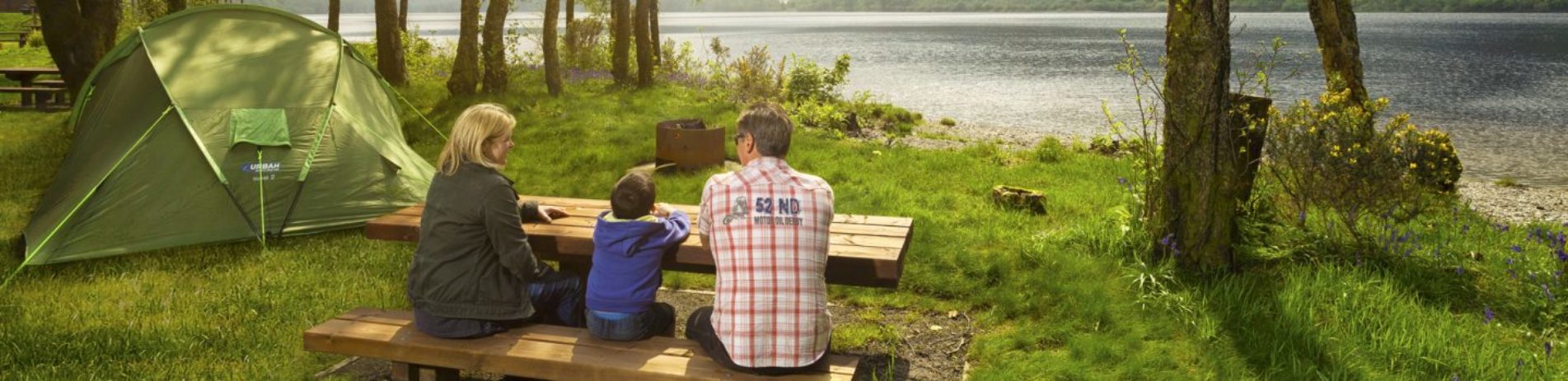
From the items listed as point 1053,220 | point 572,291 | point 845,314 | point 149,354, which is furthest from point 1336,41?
point 149,354

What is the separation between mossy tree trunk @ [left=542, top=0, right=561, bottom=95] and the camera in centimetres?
1766

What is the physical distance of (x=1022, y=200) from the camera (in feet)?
30.9

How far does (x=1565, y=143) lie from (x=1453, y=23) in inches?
3055

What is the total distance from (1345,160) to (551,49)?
13.4 metres

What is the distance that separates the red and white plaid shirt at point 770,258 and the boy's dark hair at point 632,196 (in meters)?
0.53

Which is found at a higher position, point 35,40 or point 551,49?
point 551,49

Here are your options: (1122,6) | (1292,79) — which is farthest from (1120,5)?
(1292,79)

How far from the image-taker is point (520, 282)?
4617mm

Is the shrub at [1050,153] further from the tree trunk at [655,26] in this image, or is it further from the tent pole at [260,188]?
the tree trunk at [655,26]

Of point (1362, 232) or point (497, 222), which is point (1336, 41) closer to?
point (1362, 232)

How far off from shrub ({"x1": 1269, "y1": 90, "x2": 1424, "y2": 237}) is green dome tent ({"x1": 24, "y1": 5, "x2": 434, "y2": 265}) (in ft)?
21.8

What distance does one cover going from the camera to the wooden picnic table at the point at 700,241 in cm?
461

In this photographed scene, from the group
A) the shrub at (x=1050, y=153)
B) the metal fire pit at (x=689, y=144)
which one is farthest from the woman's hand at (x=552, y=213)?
the shrub at (x=1050, y=153)

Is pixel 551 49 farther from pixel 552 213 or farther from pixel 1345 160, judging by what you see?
pixel 1345 160
